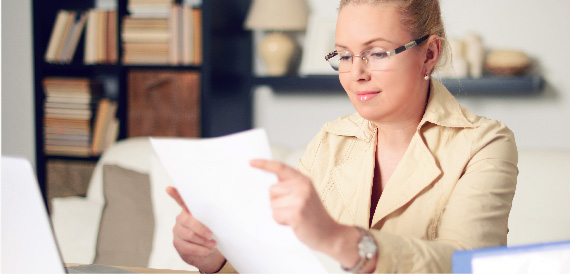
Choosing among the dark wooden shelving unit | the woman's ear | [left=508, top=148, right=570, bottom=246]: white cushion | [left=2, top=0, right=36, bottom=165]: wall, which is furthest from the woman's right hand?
[left=2, top=0, right=36, bottom=165]: wall

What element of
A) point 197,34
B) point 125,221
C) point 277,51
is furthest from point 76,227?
point 277,51

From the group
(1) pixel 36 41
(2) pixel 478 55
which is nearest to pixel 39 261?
(2) pixel 478 55

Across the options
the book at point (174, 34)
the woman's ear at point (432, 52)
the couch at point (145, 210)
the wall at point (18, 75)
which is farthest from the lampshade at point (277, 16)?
the woman's ear at point (432, 52)

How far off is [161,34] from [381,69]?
1.68 meters

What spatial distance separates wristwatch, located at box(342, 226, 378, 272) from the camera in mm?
752

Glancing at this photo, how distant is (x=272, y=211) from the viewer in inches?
27.3

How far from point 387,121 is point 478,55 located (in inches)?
48.7

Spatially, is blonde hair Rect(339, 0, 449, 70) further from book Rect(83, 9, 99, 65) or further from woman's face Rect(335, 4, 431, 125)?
book Rect(83, 9, 99, 65)

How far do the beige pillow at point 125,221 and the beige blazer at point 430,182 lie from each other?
82cm

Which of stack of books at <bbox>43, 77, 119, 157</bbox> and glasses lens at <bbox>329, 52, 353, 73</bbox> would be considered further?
stack of books at <bbox>43, 77, 119, 157</bbox>

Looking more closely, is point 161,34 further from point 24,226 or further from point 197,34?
point 24,226

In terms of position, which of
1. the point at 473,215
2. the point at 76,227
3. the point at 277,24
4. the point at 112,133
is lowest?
the point at 76,227

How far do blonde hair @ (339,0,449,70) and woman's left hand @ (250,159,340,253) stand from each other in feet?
1.75

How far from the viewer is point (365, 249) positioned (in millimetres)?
754
